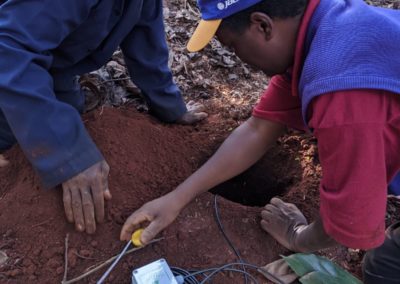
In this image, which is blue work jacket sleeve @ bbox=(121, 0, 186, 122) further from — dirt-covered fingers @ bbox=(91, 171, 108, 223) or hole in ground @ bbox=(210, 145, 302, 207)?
dirt-covered fingers @ bbox=(91, 171, 108, 223)

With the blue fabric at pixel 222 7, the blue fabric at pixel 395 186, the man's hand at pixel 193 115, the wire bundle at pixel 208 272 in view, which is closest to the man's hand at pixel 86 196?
the wire bundle at pixel 208 272

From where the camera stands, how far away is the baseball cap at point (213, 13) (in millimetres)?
1509

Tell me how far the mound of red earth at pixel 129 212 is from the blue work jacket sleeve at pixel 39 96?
25 centimetres

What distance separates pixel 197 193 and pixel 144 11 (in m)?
1.03

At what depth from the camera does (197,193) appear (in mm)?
2082

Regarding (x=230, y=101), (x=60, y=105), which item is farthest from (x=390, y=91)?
(x=230, y=101)

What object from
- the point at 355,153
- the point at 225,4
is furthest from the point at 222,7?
the point at 355,153

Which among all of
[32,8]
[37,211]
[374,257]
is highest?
[32,8]

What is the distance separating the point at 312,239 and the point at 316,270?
19 cm

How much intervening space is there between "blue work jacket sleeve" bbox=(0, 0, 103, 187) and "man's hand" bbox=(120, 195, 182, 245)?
0.30m

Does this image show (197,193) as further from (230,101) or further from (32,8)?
(230,101)

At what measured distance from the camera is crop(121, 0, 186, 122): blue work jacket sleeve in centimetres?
253

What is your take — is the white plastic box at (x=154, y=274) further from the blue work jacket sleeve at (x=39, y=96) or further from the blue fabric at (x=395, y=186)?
the blue fabric at (x=395, y=186)

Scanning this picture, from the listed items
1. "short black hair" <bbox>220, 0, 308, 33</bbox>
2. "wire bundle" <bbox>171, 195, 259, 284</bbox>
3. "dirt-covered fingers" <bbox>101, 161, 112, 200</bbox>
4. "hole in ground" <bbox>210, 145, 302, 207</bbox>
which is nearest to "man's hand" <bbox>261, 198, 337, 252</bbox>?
"wire bundle" <bbox>171, 195, 259, 284</bbox>
